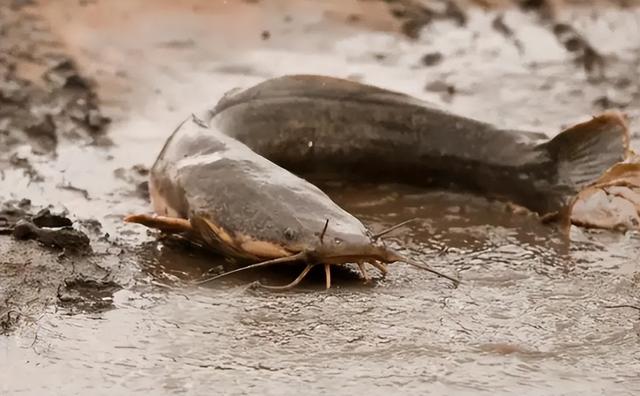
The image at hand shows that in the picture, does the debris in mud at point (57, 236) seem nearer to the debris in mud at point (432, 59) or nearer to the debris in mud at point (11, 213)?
the debris in mud at point (11, 213)

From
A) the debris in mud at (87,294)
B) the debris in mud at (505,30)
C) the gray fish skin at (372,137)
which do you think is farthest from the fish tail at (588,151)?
the debris in mud at (505,30)

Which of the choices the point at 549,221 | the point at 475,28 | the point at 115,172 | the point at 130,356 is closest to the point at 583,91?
the point at 475,28

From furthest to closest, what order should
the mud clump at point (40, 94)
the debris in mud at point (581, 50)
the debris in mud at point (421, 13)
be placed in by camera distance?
the debris in mud at point (421, 13) < the debris in mud at point (581, 50) < the mud clump at point (40, 94)

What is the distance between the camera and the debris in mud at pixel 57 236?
3992 mm

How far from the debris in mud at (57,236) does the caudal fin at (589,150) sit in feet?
5.59

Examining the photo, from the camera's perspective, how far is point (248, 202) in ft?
12.6

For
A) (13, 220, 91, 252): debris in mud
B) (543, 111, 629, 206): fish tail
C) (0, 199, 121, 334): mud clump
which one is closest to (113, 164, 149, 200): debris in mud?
(0, 199, 121, 334): mud clump

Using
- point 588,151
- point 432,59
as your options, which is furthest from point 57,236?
point 432,59

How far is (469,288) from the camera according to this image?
12.5 ft

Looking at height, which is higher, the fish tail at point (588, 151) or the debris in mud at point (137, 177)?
the fish tail at point (588, 151)

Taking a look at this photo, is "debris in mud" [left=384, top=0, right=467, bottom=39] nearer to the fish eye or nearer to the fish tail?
the fish tail

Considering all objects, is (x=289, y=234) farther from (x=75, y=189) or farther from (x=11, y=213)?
(x=75, y=189)

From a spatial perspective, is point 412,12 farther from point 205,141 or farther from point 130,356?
point 130,356

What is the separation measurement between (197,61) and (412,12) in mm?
1689
